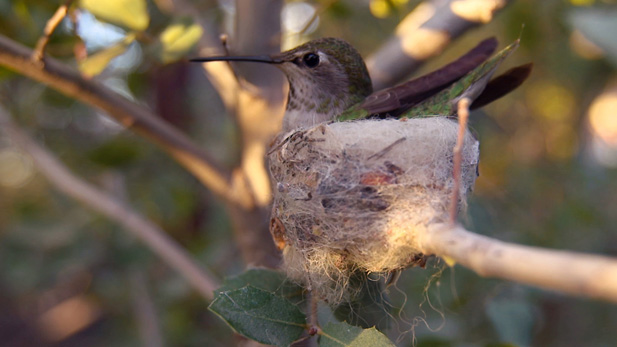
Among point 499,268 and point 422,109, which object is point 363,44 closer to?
point 422,109

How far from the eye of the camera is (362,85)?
6.59ft

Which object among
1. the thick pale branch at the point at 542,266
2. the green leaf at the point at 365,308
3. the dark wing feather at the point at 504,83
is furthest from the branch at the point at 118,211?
the thick pale branch at the point at 542,266

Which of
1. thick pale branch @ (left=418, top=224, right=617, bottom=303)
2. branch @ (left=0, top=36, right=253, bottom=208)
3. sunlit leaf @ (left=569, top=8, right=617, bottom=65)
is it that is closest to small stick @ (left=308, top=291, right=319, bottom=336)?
thick pale branch @ (left=418, top=224, right=617, bottom=303)

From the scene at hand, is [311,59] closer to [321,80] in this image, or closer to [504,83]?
[321,80]

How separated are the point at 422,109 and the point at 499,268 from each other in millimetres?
1191

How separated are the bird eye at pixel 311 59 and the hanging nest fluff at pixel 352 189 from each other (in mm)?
434

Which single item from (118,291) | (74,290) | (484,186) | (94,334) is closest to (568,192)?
(484,186)

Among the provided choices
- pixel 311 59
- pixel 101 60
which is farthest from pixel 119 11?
pixel 311 59

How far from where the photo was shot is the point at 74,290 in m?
4.71

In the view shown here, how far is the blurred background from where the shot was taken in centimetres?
216

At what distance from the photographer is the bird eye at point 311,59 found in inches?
74.6

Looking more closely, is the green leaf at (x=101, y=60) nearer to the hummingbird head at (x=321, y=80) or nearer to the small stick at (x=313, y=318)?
the hummingbird head at (x=321, y=80)

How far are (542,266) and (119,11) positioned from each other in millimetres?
1678

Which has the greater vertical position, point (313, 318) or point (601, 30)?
point (601, 30)
